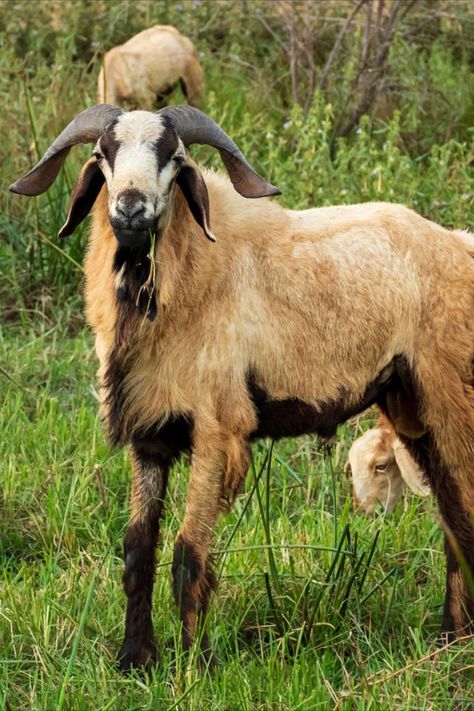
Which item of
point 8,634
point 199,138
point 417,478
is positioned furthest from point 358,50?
point 8,634

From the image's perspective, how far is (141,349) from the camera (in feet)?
15.3

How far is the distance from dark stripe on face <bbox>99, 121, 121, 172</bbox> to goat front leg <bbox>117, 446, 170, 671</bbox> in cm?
106

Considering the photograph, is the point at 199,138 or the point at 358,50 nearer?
the point at 199,138

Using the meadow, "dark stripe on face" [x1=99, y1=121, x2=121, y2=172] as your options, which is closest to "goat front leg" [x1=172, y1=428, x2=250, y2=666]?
the meadow

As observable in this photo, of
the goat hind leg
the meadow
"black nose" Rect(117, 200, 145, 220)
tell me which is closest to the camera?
"black nose" Rect(117, 200, 145, 220)

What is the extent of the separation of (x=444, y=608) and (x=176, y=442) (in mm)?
1246

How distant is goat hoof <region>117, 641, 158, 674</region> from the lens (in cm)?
467

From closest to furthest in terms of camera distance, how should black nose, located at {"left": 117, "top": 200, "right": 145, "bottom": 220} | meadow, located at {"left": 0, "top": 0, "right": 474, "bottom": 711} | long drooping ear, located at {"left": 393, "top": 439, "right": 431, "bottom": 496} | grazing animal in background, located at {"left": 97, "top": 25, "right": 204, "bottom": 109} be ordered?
1. black nose, located at {"left": 117, "top": 200, "right": 145, "bottom": 220}
2. meadow, located at {"left": 0, "top": 0, "right": 474, "bottom": 711}
3. long drooping ear, located at {"left": 393, "top": 439, "right": 431, "bottom": 496}
4. grazing animal in background, located at {"left": 97, "top": 25, "right": 204, "bottom": 109}

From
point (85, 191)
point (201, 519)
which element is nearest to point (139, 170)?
point (85, 191)

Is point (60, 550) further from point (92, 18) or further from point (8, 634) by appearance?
point (92, 18)

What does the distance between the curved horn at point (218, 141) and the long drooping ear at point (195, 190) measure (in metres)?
0.13

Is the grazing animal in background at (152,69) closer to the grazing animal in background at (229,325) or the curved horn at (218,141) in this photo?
the grazing animal in background at (229,325)

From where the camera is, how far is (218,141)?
4770mm

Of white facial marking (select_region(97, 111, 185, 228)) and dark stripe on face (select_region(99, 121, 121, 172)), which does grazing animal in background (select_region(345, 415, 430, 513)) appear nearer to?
white facial marking (select_region(97, 111, 185, 228))
